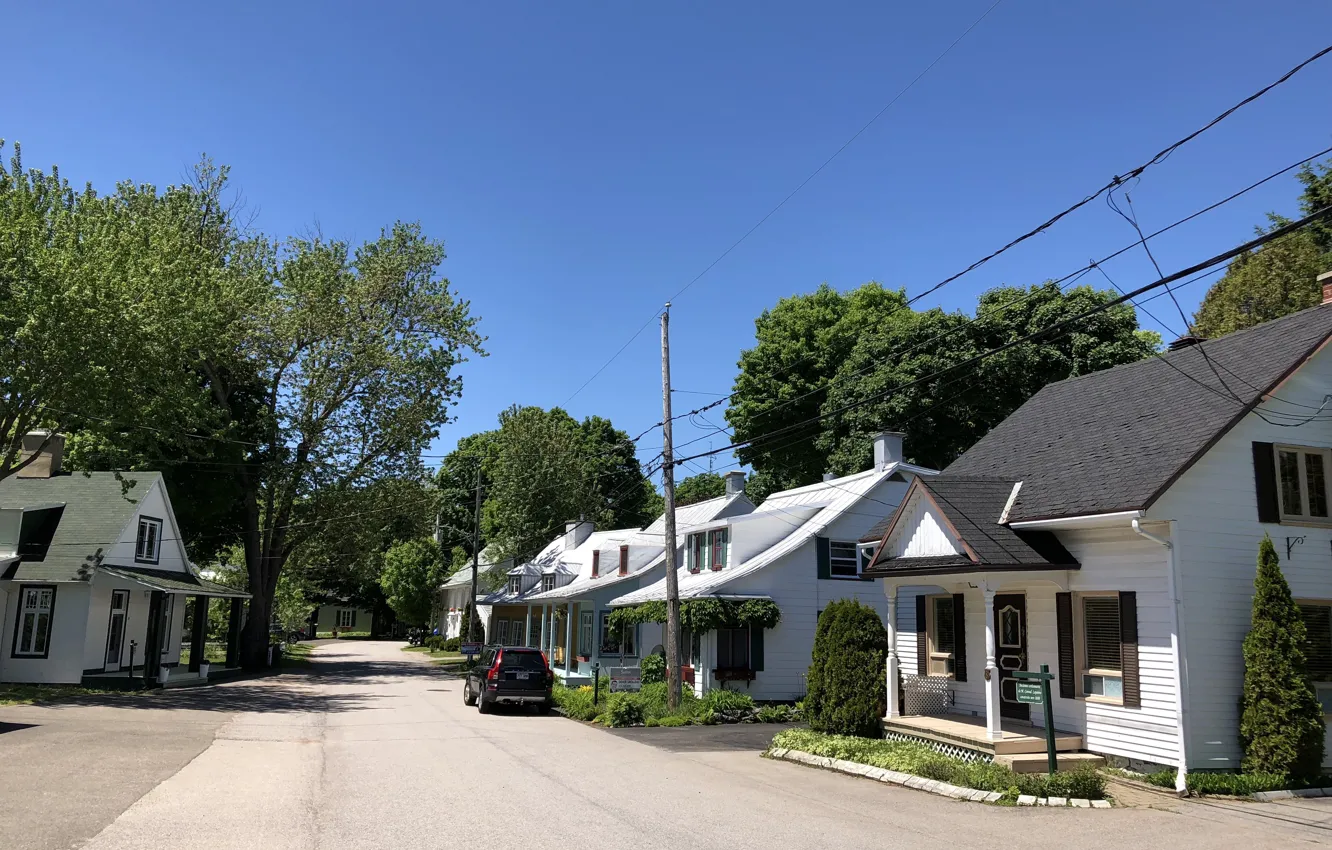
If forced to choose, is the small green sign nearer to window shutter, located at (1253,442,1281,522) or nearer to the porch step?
the porch step

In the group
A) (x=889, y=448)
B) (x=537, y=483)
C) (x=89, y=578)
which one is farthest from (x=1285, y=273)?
(x=89, y=578)

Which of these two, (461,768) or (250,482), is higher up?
(250,482)

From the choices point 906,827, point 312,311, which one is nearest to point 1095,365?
point 906,827

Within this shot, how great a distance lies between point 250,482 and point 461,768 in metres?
30.9

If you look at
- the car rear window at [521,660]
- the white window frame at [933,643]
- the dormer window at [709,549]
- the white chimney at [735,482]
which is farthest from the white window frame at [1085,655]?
the white chimney at [735,482]

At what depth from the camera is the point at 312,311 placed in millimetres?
38531

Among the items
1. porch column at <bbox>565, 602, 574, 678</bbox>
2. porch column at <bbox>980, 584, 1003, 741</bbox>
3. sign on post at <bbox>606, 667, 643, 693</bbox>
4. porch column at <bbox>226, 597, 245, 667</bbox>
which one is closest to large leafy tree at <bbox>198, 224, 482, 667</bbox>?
porch column at <bbox>226, 597, 245, 667</bbox>

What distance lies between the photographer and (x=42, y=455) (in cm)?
3428

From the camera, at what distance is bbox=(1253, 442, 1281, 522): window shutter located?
14.3 meters

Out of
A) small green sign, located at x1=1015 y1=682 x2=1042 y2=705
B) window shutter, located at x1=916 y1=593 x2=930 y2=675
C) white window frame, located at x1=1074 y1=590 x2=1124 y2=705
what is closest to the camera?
small green sign, located at x1=1015 y1=682 x2=1042 y2=705

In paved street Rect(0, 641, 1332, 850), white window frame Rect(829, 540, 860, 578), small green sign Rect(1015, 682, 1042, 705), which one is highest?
white window frame Rect(829, 540, 860, 578)

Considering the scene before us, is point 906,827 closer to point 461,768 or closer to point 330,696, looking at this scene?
point 461,768

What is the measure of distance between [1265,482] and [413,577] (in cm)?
6723

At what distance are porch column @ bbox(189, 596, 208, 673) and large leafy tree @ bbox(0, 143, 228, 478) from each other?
1005cm
